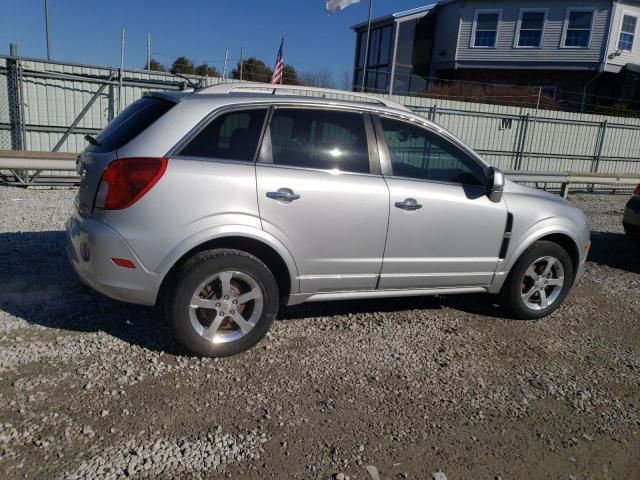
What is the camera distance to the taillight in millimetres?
3361

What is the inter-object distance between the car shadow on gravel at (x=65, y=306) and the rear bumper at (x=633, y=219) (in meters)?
6.21

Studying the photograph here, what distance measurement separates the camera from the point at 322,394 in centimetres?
341

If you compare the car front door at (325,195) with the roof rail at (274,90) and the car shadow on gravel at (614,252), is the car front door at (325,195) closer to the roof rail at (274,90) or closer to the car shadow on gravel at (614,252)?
the roof rail at (274,90)

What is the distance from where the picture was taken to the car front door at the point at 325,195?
3.72 m

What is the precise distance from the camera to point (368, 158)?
160 inches

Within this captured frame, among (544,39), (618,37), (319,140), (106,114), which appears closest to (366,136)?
(319,140)

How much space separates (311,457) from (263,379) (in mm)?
827

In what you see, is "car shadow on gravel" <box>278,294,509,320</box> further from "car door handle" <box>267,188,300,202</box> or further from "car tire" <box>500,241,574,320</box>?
"car door handle" <box>267,188,300,202</box>

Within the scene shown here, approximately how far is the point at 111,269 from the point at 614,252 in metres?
7.18

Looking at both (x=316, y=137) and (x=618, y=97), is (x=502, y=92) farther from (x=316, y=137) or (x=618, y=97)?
(x=316, y=137)

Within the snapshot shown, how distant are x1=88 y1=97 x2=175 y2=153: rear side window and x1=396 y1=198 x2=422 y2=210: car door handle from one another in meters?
1.76

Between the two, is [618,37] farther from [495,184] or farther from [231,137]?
[231,137]

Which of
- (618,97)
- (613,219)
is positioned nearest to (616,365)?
(613,219)

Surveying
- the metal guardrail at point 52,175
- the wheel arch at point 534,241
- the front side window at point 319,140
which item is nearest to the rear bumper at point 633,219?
the wheel arch at point 534,241
